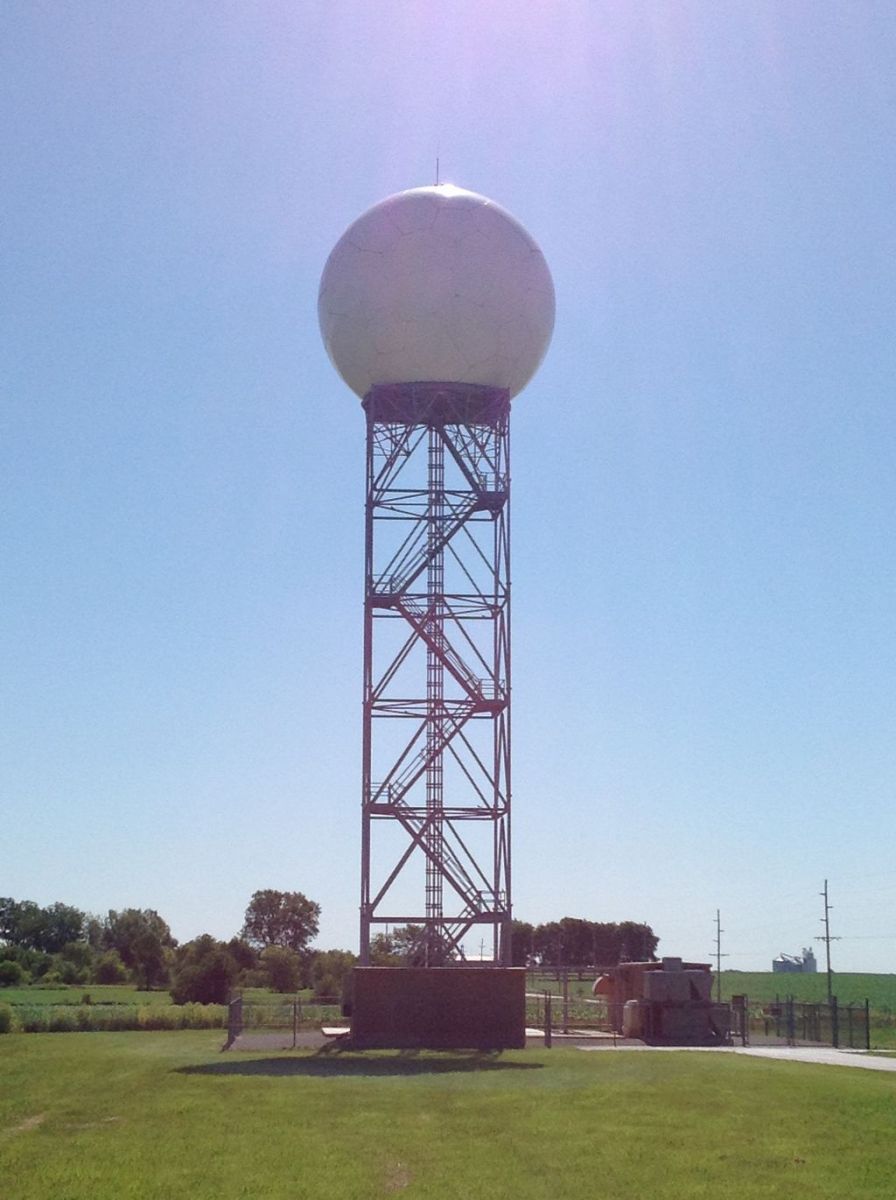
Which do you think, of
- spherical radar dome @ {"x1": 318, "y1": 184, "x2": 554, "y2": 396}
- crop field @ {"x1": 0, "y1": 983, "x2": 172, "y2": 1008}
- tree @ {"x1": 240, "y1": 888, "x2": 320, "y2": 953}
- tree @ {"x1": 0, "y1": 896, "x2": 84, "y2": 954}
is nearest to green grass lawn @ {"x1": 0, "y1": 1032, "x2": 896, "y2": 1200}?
spherical radar dome @ {"x1": 318, "y1": 184, "x2": 554, "y2": 396}

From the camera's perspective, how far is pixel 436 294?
41.2 m

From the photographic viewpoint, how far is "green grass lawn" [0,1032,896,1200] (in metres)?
15.9

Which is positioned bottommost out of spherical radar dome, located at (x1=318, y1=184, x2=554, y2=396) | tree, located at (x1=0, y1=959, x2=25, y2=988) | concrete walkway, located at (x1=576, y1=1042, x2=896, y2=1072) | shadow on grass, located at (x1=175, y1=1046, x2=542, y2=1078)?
shadow on grass, located at (x1=175, y1=1046, x2=542, y2=1078)

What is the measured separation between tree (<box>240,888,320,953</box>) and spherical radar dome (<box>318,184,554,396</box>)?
7535 centimetres

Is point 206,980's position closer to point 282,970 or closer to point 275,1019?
point 282,970

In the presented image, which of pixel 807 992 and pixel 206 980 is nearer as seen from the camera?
pixel 206 980

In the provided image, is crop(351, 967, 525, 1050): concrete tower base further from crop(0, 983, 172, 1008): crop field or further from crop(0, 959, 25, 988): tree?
crop(0, 959, 25, 988): tree

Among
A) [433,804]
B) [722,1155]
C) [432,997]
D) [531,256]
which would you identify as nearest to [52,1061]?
[432,997]

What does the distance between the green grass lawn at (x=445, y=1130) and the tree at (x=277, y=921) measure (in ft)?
270

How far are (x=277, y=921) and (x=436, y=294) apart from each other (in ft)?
257

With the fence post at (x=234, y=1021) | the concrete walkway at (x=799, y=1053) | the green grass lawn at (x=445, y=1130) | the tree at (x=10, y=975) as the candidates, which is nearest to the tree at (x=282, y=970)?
the tree at (x=10, y=975)

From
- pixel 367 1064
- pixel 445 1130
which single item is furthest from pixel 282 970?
pixel 445 1130

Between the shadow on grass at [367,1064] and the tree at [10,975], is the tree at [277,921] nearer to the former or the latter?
the tree at [10,975]

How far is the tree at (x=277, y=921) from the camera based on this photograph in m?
111
